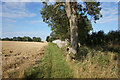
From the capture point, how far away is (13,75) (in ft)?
15.3

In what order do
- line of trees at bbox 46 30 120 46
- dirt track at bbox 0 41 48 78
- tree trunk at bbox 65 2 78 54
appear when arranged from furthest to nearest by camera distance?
line of trees at bbox 46 30 120 46, tree trunk at bbox 65 2 78 54, dirt track at bbox 0 41 48 78

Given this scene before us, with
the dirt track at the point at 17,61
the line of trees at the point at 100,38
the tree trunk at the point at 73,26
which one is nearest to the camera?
the dirt track at the point at 17,61

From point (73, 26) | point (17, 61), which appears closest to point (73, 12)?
point (73, 26)

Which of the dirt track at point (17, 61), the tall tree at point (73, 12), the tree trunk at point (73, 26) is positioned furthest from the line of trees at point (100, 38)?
the dirt track at point (17, 61)

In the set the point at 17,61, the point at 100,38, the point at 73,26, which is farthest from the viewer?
the point at 100,38

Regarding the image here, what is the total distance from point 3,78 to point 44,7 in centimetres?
1256

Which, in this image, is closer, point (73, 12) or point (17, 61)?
point (17, 61)

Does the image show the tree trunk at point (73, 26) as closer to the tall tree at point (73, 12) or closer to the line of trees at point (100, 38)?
the tall tree at point (73, 12)

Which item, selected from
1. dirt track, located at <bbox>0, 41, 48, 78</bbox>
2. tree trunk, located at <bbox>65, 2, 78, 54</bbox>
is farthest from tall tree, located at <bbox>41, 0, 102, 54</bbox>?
dirt track, located at <bbox>0, 41, 48, 78</bbox>

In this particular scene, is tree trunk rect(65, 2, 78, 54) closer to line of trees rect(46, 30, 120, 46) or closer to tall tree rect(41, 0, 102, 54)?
tall tree rect(41, 0, 102, 54)

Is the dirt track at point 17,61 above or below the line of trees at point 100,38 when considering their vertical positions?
below

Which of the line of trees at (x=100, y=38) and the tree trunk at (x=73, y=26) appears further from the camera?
the line of trees at (x=100, y=38)

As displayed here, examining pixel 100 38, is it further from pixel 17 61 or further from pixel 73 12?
pixel 17 61

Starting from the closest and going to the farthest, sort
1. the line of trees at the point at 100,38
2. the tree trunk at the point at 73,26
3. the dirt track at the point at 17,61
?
the dirt track at the point at 17,61 < the tree trunk at the point at 73,26 < the line of trees at the point at 100,38
